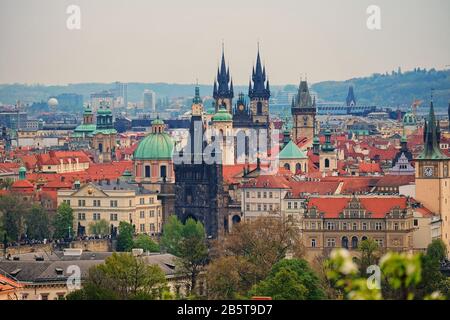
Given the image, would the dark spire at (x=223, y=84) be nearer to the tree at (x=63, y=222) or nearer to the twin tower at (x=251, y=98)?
the twin tower at (x=251, y=98)

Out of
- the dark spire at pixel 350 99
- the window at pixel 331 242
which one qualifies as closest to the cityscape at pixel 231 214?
the window at pixel 331 242

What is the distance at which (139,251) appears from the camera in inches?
1919

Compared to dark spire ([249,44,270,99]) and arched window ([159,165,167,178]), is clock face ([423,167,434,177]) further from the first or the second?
dark spire ([249,44,270,99])

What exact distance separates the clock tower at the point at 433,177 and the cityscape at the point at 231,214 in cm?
6

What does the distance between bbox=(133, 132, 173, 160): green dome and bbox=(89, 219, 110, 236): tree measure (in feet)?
31.2

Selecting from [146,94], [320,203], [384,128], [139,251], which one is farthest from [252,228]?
[146,94]

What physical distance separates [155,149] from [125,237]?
1830cm

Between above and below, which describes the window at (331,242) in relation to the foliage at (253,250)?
below

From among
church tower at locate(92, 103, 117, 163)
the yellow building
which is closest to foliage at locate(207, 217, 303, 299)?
the yellow building

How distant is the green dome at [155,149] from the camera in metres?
78.9

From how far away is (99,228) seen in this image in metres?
68.4

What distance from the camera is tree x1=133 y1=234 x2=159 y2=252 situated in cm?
5597

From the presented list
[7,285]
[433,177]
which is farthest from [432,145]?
[7,285]

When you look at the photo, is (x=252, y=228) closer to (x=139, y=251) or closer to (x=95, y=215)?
(x=139, y=251)
